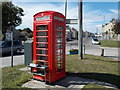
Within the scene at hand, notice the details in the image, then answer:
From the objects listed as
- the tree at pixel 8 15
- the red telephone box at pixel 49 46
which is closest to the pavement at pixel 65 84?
the red telephone box at pixel 49 46

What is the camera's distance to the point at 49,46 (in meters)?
4.92

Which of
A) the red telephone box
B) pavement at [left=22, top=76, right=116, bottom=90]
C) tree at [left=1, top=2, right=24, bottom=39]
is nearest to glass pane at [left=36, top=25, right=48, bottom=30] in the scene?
the red telephone box

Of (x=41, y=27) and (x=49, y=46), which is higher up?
(x=41, y=27)

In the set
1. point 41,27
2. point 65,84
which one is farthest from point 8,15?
point 65,84

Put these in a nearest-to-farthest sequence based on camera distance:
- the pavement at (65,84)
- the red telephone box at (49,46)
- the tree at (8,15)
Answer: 1. the pavement at (65,84)
2. the red telephone box at (49,46)
3. the tree at (8,15)

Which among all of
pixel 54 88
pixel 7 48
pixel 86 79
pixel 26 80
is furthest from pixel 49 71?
pixel 7 48

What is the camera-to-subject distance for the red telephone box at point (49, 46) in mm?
4902

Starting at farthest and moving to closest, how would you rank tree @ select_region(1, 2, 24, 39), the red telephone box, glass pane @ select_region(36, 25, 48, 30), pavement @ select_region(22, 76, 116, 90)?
1. tree @ select_region(1, 2, 24, 39)
2. glass pane @ select_region(36, 25, 48, 30)
3. the red telephone box
4. pavement @ select_region(22, 76, 116, 90)

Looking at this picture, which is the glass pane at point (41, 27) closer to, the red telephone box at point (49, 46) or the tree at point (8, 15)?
the red telephone box at point (49, 46)

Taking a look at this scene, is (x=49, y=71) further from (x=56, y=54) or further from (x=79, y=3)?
(x=79, y=3)

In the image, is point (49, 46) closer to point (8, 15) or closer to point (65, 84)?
point (65, 84)

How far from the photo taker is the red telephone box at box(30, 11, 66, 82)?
193 inches

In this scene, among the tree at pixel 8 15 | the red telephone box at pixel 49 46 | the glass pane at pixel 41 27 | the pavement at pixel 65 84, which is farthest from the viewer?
the tree at pixel 8 15

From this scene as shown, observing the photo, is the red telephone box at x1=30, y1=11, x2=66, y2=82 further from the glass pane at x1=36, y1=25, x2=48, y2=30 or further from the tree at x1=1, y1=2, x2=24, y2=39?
the tree at x1=1, y1=2, x2=24, y2=39
